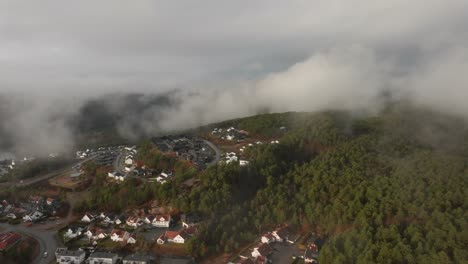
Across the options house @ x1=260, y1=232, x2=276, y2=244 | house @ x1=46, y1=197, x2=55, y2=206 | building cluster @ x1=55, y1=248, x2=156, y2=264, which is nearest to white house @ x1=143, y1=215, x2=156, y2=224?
building cluster @ x1=55, y1=248, x2=156, y2=264

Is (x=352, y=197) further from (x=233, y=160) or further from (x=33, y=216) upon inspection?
A: (x=33, y=216)

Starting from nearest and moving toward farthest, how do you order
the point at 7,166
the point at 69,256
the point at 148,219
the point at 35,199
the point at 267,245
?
the point at 69,256 → the point at 267,245 → the point at 148,219 → the point at 35,199 → the point at 7,166

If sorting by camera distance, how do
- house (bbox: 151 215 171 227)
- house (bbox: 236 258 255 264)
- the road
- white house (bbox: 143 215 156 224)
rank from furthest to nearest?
the road → white house (bbox: 143 215 156 224) → house (bbox: 151 215 171 227) → house (bbox: 236 258 255 264)

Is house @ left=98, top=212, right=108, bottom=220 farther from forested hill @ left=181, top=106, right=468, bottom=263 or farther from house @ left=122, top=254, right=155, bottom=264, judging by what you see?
house @ left=122, top=254, right=155, bottom=264

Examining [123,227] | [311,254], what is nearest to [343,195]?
[311,254]

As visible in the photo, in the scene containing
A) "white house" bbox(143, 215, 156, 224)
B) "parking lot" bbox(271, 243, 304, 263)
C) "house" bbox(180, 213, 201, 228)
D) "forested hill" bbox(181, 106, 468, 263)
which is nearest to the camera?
"forested hill" bbox(181, 106, 468, 263)

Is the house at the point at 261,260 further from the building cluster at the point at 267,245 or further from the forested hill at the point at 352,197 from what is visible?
the forested hill at the point at 352,197
